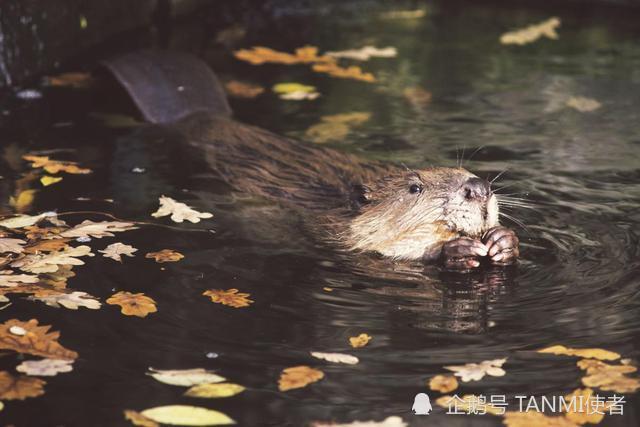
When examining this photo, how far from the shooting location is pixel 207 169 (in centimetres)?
669

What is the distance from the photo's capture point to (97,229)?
555cm

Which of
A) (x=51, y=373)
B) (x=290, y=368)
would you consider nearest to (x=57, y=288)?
(x=51, y=373)

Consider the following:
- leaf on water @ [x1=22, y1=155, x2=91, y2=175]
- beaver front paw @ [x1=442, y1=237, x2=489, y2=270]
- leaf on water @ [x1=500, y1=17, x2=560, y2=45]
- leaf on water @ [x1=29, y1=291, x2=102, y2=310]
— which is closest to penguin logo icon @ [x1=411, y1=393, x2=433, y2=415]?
beaver front paw @ [x1=442, y1=237, x2=489, y2=270]

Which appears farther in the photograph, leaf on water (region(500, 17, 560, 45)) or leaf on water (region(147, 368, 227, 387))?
leaf on water (region(500, 17, 560, 45))

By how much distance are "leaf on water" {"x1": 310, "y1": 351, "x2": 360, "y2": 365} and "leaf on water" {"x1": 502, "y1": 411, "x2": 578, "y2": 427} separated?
666 millimetres

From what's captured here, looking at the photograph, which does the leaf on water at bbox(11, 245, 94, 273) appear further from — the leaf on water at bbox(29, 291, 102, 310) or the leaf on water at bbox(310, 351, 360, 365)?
the leaf on water at bbox(310, 351, 360, 365)

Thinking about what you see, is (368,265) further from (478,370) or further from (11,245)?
(11,245)

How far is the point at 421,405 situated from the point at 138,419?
978 millimetres

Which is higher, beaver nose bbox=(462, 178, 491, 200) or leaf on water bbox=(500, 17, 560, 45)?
leaf on water bbox=(500, 17, 560, 45)

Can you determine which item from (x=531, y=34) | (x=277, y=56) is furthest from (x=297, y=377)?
(x=531, y=34)

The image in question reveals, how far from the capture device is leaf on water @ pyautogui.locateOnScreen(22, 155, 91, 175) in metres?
6.57

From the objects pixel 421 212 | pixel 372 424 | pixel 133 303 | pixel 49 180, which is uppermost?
pixel 49 180

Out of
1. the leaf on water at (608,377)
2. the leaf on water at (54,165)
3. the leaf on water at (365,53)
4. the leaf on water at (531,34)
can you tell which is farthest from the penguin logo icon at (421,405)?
the leaf on water at (531,34)

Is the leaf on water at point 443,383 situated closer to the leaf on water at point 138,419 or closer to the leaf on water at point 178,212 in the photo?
the leaf on water at point 138,419
